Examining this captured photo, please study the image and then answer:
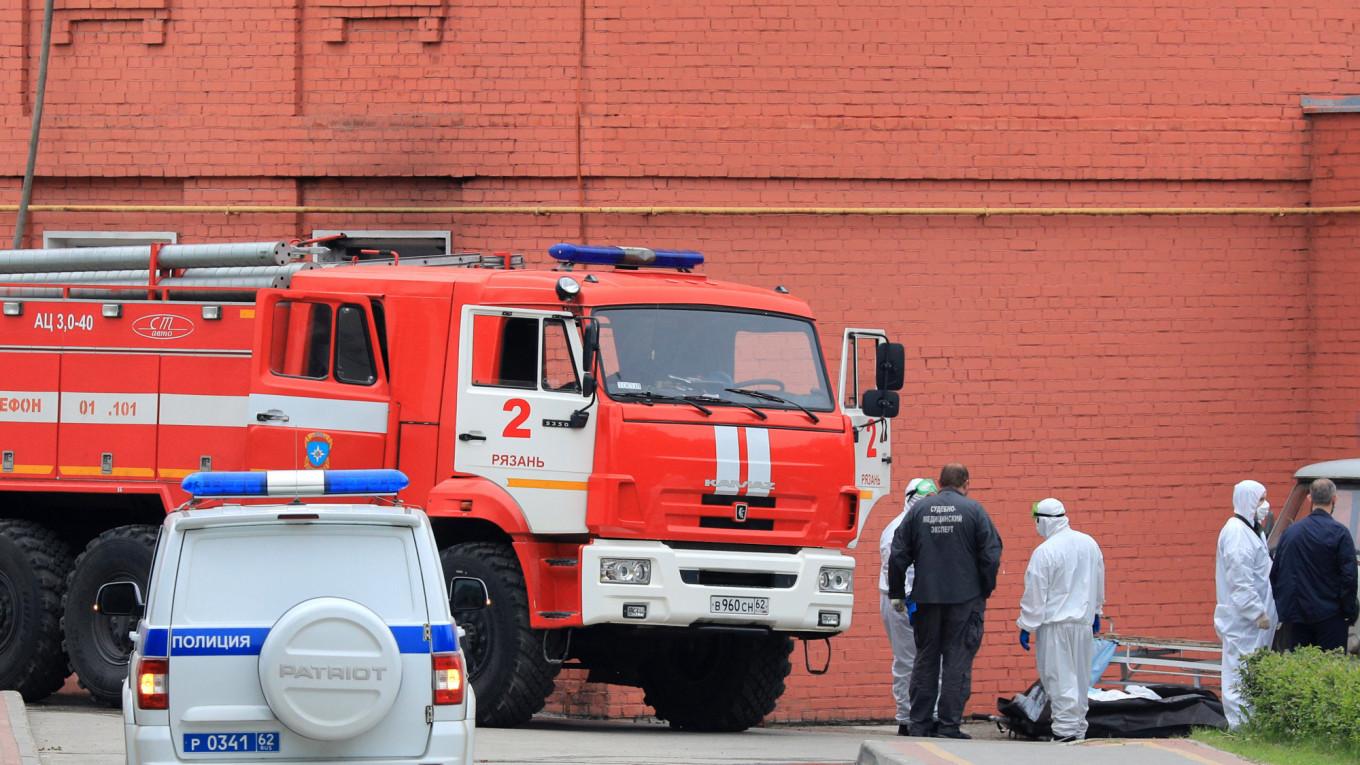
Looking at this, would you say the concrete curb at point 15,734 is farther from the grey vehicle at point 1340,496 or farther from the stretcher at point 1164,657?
the grey vehicle at point 1340,496

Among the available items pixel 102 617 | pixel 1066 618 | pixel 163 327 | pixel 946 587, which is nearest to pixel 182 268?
pixel 163 327

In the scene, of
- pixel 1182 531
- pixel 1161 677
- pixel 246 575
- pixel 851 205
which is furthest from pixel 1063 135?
pixel 246 575

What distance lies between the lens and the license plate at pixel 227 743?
25.9 feet

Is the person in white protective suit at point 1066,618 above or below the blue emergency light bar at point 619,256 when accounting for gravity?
below

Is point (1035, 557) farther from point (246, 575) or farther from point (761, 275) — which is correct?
point (246, 575)

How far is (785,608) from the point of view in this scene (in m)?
12.0

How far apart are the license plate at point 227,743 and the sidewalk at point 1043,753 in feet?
11.9

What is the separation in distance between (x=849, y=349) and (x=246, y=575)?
5.92m

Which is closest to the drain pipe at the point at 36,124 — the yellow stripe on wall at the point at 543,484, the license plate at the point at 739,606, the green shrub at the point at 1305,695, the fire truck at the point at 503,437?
the fire truck at the point at 503,437

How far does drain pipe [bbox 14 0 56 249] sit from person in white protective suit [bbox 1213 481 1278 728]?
32.5 feet

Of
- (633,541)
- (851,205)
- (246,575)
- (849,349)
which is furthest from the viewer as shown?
(851,205)

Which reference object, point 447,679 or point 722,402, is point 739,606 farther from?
point 447,679

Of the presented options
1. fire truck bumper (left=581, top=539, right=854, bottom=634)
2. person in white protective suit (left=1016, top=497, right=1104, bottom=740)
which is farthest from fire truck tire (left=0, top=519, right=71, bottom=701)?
person in white protective suit (left=1016, top=497, right=1104, bottom=740)

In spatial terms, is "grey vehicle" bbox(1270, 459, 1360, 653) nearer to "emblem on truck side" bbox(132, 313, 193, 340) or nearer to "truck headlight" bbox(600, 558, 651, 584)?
"truck headlight" bbox(600, 558, 651, 584)
